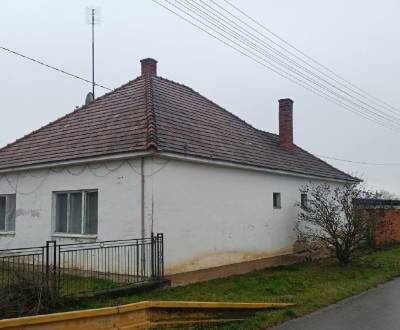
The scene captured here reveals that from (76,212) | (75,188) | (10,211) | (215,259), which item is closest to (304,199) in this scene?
(215,259)

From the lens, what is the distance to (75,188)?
13609mm

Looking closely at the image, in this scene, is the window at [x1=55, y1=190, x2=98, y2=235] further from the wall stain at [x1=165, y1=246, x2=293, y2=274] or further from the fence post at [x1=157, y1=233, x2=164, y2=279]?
the wall stain at [x1=165, y1=246, x2=293, y2=274]

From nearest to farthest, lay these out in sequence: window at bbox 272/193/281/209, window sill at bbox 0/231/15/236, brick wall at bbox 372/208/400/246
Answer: window sill at bbox 0/231/15/236 < window at bbox 272/193/281/209 < brick wall at bbox 372/208/400/246

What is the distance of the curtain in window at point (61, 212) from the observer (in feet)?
46.3

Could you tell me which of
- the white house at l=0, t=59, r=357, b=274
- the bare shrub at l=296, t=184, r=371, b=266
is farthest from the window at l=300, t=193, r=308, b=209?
the white house at l=0, t=59, r=357, b=274

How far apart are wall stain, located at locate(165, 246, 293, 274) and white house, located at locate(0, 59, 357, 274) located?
0.03 meters

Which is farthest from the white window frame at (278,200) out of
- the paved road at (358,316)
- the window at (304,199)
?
the paved road at (358,316)

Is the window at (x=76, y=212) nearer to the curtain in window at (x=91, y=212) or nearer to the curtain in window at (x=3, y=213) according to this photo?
the curtain in window at (x=91, y=212)

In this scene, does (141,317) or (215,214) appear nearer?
(141,317)

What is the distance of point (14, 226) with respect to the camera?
15789mm

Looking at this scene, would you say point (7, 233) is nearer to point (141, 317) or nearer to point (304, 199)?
point (141, 317)

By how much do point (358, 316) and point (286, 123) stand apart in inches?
472

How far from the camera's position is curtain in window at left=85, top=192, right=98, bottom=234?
43.5 feet

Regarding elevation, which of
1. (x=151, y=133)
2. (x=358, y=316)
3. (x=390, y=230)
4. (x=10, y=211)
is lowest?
(x=358, y=316)
